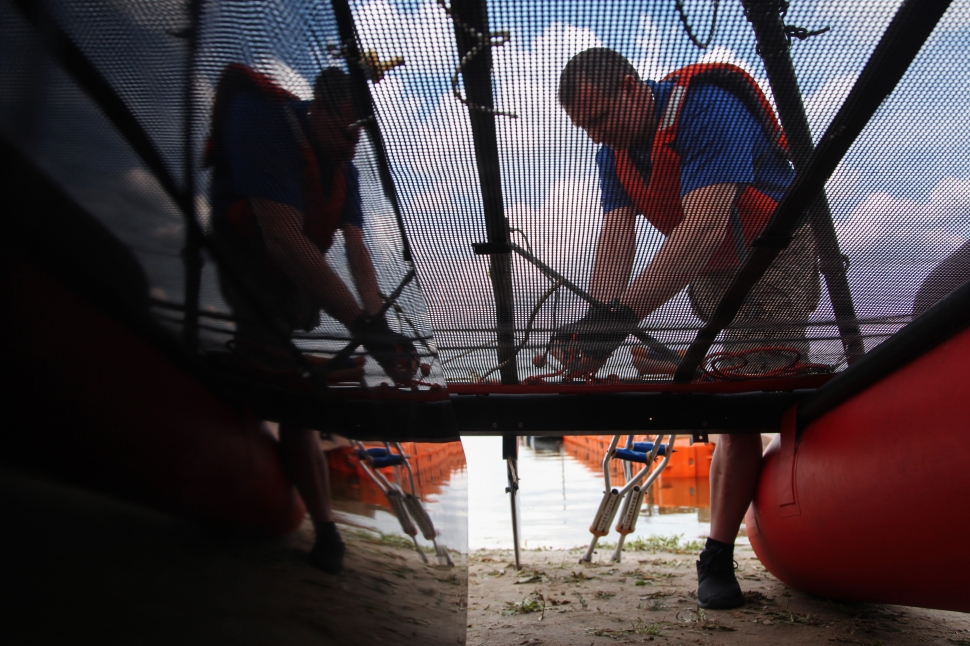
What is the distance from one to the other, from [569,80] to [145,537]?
3.01ft

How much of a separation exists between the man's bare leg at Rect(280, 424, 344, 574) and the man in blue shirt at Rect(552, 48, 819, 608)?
2.39 ft

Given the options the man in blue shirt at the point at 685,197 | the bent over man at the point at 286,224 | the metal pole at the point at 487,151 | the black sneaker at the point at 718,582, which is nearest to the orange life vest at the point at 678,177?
the man in blue shirt at the point at 685,197

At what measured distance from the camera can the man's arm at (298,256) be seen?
0.73 meters

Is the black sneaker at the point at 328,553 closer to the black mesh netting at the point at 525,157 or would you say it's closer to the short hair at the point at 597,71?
the black mesh netting at the point at 525,157

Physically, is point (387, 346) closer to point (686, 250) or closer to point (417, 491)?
point (417, 491)

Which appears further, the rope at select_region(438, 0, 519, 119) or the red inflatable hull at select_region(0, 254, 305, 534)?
the rope at select_region(438, 0, 519, 119)

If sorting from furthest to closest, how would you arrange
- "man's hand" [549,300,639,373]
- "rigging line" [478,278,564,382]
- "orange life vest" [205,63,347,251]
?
"man's hand" [549,300,639,373]
"rigging line" [478,278,564,382]
"orange life vest" [205,63,347,251]

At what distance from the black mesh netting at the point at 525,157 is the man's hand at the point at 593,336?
3cm

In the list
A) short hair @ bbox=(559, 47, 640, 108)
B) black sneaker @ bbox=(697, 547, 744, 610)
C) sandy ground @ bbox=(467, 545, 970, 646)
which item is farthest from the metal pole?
black sneaker @ bbox=(697, 547, 744, 610)

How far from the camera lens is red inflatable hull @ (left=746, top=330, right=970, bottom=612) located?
1.46 metres

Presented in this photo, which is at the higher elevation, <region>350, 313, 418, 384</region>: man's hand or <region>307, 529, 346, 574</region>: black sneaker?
<region>350, 313, 418, 384</region>: man's hand

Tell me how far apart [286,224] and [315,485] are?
0.28 m

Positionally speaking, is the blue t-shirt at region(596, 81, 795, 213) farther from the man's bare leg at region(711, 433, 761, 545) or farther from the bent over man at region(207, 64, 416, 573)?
the man's bare leg at region(711, 433, 761, 545)

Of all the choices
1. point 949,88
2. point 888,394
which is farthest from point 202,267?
point 888,394
